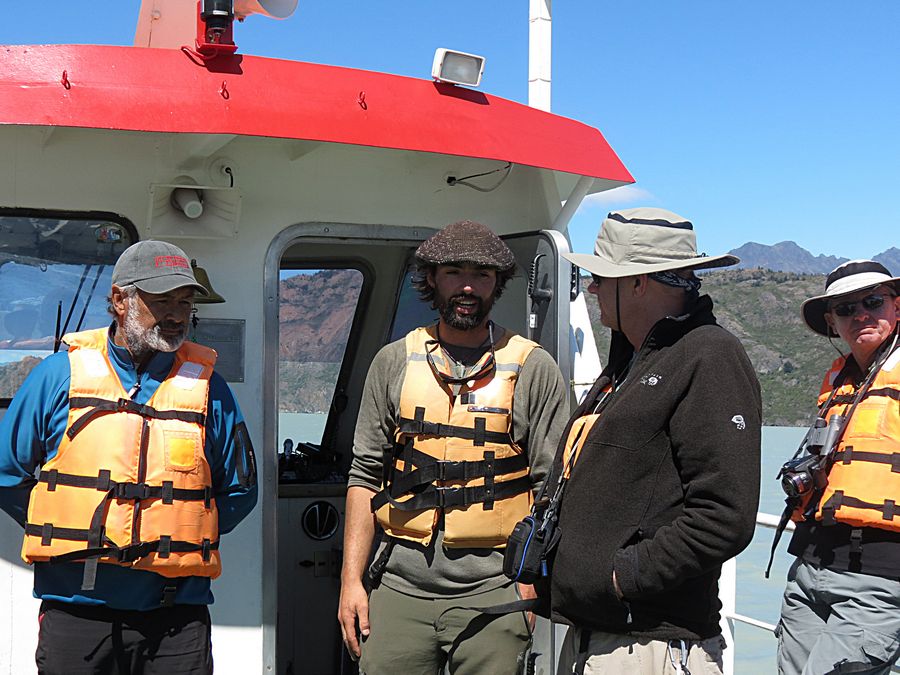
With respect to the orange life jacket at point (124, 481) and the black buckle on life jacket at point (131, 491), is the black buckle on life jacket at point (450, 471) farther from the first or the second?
the black buckle on life jacket at point (131, 491)

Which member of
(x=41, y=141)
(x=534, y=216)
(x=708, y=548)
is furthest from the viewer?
(x=534, y=216)

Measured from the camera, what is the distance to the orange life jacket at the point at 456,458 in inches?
125

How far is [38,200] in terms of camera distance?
12.8ft

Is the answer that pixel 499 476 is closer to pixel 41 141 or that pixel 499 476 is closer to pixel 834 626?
pixel 834 626

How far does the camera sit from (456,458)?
10.7 feet

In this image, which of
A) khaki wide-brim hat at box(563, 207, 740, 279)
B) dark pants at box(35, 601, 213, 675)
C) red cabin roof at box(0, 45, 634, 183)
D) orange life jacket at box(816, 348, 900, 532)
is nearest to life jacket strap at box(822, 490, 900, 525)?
orange life jacket at box(816, 348, 900, 532)

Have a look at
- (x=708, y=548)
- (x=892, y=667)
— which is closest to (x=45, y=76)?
(x=708, y=548)

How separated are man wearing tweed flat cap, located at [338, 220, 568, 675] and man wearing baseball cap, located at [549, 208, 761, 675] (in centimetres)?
66

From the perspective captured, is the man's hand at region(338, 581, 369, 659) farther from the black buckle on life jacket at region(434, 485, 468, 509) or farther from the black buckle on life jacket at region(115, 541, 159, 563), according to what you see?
the black buckle on life jacket at region(115, 541, 159, 563)

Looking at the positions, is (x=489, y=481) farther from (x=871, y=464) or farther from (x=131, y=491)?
(x=871, y=464)

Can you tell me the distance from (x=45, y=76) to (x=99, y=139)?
45 centimetres

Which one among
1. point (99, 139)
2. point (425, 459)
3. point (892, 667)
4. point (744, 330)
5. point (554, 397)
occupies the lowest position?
point (892, 667)

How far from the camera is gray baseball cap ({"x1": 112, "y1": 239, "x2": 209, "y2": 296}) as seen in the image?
2906 mm

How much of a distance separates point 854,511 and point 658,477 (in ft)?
5.48
